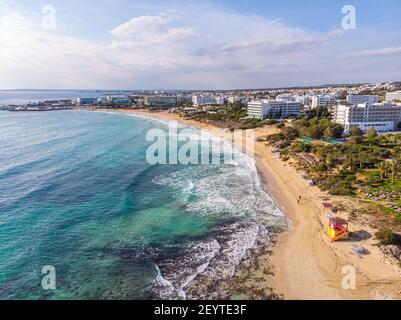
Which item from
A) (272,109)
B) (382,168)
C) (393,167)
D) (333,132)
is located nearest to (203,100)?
(272,109)

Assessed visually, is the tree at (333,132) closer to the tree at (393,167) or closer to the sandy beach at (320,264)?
the tree at (393,167)

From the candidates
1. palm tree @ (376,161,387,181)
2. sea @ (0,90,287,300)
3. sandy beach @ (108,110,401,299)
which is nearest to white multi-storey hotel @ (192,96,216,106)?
sea @ (0,90,287,300)

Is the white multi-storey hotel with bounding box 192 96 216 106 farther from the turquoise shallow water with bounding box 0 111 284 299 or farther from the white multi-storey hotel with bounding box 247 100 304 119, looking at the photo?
the turquoise shallow water with bounding box 0 111 284 299

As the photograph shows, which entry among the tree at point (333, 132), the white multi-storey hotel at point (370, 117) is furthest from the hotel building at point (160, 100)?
the tree at point (333, 132)

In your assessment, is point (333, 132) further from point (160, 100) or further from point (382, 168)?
point (160, 100)

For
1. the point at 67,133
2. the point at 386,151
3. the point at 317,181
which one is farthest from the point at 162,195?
the point at 67,133

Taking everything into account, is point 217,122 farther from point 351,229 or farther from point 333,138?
point 351,229

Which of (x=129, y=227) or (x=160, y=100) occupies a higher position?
(x=160, y=100)
